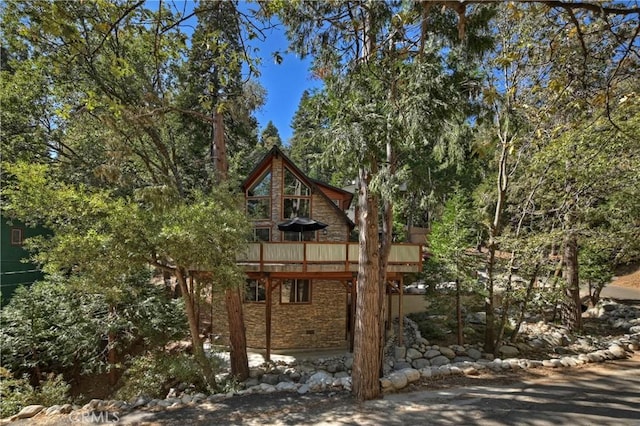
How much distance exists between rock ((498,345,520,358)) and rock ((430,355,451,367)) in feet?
5.79

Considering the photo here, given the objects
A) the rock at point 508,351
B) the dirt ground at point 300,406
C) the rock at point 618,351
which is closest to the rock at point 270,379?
the dirt ground at point 300,406

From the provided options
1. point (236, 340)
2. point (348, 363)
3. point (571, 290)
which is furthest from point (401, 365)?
point (571, 290)

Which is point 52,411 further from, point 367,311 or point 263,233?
point 263,233

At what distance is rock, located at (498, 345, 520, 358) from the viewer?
9.71m

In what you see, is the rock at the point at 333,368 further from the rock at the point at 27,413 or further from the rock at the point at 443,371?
the rock at the point at 27,413

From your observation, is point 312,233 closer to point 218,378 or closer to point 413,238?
point 218,378

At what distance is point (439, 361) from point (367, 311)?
452 centimetres

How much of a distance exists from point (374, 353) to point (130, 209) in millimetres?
5063

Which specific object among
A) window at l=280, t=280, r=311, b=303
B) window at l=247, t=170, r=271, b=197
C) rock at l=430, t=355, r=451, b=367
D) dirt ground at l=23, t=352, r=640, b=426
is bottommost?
rock at l=430, t=355, r=451, b=367

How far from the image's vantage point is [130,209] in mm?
6219

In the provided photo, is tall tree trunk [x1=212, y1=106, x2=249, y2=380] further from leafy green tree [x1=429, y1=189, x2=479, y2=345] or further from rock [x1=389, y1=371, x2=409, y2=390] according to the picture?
leafy green tree [x1=429, y1=189, x2=479, y2=345]

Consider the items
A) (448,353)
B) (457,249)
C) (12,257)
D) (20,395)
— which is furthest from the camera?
(12,257)

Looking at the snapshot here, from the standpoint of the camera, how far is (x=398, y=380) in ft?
21.4

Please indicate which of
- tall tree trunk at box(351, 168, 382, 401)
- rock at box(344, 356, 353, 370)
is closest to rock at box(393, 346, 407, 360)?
rock at box(344, 356, 353, 370)
